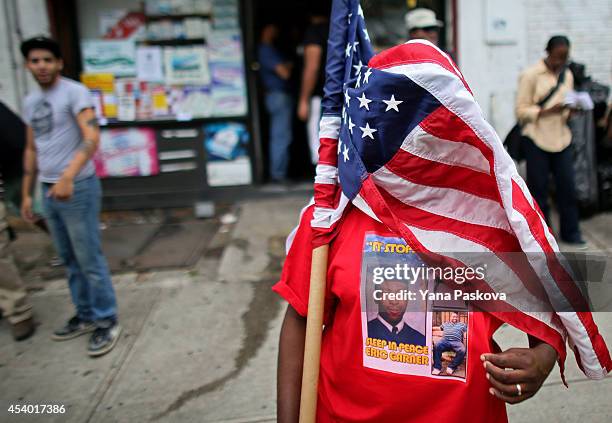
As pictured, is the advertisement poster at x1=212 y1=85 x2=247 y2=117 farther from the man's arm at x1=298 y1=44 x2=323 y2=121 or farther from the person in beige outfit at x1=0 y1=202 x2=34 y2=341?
the person in beige outfit at x1=0 y1=202 x2=34 y2=341

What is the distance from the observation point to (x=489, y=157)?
123cm

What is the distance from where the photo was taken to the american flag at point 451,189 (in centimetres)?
123

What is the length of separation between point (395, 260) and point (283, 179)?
242 inches

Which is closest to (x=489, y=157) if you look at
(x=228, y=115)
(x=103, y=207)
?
(x=228, y=115)

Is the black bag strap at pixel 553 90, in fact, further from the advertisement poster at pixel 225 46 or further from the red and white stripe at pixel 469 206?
the red and white stripe at pixel 469 206

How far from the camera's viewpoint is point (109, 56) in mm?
6852

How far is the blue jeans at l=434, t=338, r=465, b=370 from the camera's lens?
1.30 metres

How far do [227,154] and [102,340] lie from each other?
3683 mm

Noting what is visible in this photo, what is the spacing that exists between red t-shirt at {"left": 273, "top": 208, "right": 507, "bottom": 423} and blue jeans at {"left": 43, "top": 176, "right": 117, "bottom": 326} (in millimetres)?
2752

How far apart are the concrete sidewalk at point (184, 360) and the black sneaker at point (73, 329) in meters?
0.05

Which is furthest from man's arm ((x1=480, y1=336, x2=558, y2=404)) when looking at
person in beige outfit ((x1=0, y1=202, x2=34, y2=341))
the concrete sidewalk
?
person in beige outfit ((x1=0, y1=202, x2=34, y2=341))

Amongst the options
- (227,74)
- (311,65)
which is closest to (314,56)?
(311,65)

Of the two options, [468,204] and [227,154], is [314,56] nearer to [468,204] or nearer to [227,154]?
[227,154]

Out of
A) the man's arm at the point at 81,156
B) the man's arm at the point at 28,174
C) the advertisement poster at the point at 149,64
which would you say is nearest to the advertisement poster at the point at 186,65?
the advertisement poster at the point at 149,64
